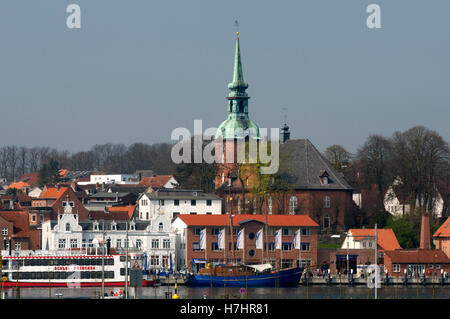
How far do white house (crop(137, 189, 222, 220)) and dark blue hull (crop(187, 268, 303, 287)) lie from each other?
2240 centimetres

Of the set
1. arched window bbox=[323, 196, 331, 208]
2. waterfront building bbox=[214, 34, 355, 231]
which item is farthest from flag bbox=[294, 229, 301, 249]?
arched window bbox=[323, 196, 331, 208]

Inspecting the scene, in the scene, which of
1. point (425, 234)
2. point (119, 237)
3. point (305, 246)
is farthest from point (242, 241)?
point (425, 234)

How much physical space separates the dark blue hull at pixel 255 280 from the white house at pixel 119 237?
9506mm

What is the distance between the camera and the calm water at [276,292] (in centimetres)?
7931

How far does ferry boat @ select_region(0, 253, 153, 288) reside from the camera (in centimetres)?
9200

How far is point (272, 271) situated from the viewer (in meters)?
97.7

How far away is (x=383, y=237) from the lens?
109m

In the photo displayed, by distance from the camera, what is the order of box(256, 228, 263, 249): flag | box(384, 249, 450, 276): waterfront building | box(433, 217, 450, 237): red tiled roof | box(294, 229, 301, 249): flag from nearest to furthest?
box(384, 249, 450, 276): waterfront building < box(294, 229, 301, 249): flag < box(256, 228, 263, 249): flag < box(433, 217, 450, 237): red tiled roof

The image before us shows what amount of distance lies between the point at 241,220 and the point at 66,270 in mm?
21083

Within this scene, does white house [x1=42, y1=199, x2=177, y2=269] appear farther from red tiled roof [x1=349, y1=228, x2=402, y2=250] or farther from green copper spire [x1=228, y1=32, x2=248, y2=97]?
green copper spire [x1=228, y1=32, x2=248, y2=97]

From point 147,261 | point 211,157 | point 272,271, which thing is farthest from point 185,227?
point 211,157

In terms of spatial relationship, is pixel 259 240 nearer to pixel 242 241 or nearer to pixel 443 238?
pixel 242 241
